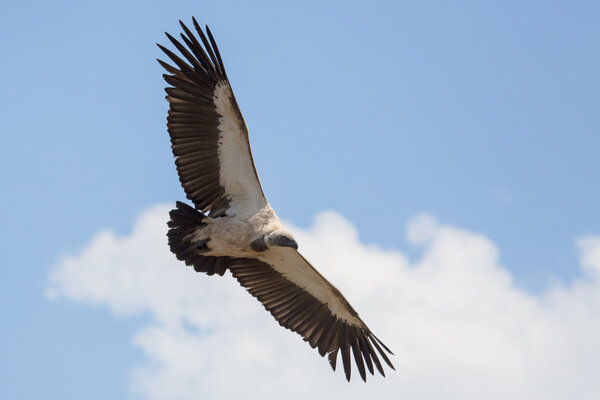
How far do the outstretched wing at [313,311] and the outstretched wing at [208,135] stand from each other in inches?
46.6

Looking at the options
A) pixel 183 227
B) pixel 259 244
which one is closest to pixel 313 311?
pixel 259 244

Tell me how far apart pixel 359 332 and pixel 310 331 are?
70 cm

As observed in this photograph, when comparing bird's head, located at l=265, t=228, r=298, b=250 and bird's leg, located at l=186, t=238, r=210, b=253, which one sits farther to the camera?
bird's leg, located at l=186, t=238, r=210, b=253

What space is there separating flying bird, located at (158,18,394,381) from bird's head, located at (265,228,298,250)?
1 centimetres

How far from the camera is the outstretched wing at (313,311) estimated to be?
14062mm

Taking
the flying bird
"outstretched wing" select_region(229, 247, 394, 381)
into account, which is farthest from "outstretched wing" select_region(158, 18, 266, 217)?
"outstretched wing" select_region(229, 247, 394, 381)

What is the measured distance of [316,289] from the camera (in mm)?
14086

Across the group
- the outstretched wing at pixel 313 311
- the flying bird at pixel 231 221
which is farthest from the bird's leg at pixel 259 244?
the outstretched wing at pixel 313 311

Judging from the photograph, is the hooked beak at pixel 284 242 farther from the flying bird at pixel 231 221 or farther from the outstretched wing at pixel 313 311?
the outstretched wing at pixel 313 311

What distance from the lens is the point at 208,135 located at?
12.9 metres

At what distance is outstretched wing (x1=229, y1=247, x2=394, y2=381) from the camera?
14.1m

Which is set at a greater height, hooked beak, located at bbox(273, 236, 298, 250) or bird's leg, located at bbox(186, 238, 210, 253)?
hooked beak, located at bbox(273, 236, 298, 250)

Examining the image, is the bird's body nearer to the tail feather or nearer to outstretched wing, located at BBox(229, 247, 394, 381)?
the tail feather

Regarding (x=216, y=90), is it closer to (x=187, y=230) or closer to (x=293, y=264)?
(x=187, y=230)
